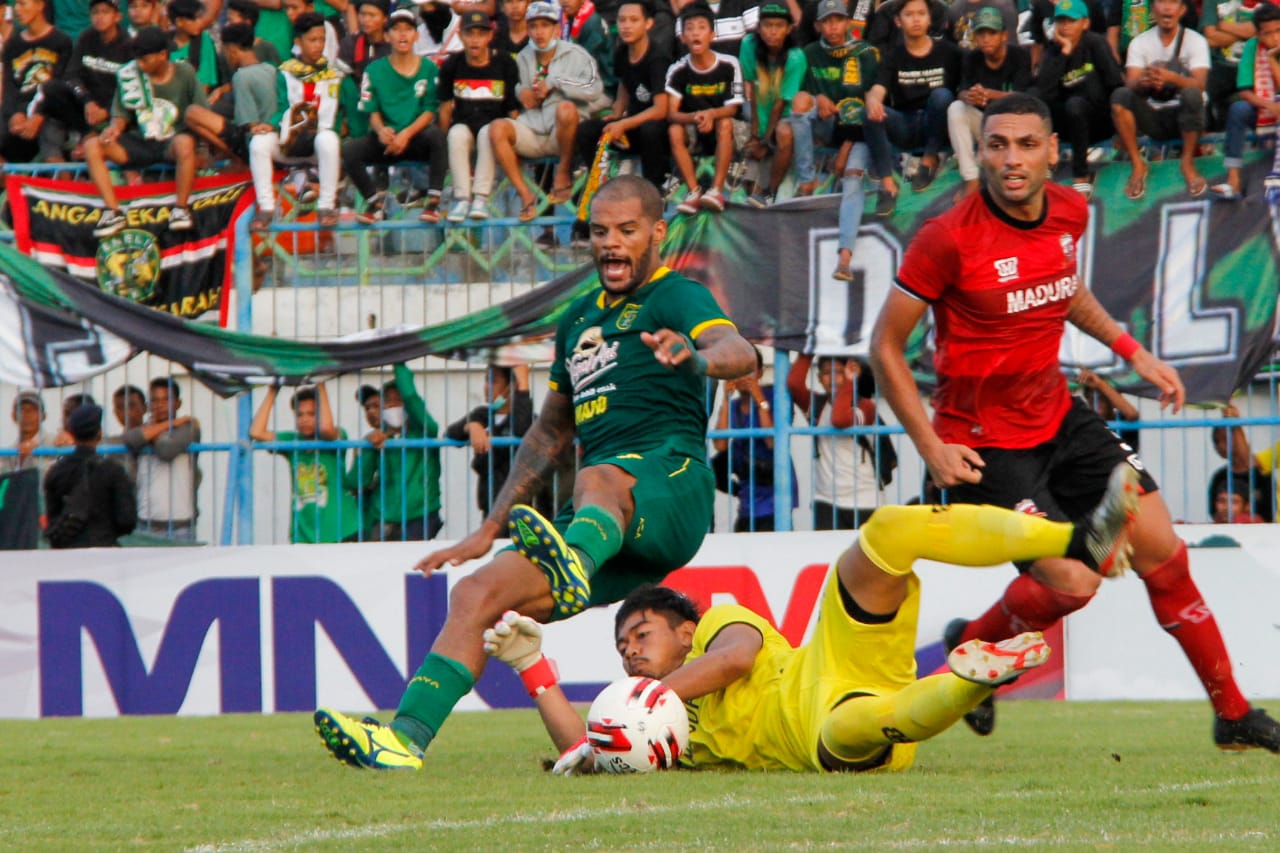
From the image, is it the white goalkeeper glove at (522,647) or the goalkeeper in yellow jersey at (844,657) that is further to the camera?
the white goalkeeper glove at (522,647)

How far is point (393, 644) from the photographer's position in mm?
12078

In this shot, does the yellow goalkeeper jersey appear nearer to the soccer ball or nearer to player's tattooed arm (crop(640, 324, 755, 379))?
the soccer ball

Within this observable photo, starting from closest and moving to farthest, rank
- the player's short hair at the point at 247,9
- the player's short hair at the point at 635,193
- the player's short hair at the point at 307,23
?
the player's short hair at the point at 635,193
the player's short hair at the point at 307,23
the player's short hair at the point at 247,9

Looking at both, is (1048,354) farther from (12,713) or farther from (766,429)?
(12,713)

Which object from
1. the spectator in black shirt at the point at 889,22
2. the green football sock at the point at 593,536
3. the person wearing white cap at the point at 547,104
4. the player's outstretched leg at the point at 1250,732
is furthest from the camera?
the spectator in black shirt at the point at 889,22

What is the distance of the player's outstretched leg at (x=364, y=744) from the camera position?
6.06 meters

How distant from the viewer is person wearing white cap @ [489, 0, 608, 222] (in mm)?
13172

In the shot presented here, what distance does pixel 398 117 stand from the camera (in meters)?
13.8

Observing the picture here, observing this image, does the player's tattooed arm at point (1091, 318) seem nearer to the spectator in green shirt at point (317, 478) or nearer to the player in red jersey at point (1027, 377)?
the player in red jersey at point (1027, 377)

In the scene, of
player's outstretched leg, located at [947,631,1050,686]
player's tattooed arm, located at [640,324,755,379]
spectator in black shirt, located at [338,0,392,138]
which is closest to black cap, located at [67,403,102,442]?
spectator in black shirt, located at [338,0,392,138]

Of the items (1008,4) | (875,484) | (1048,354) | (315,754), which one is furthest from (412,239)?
(1048,354)

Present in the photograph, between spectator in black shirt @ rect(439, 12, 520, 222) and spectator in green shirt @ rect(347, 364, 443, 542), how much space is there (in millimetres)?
1901

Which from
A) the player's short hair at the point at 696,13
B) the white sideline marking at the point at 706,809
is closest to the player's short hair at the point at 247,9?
the player's short hair at the point at 696,13

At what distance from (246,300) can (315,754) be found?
5794 millimetres
